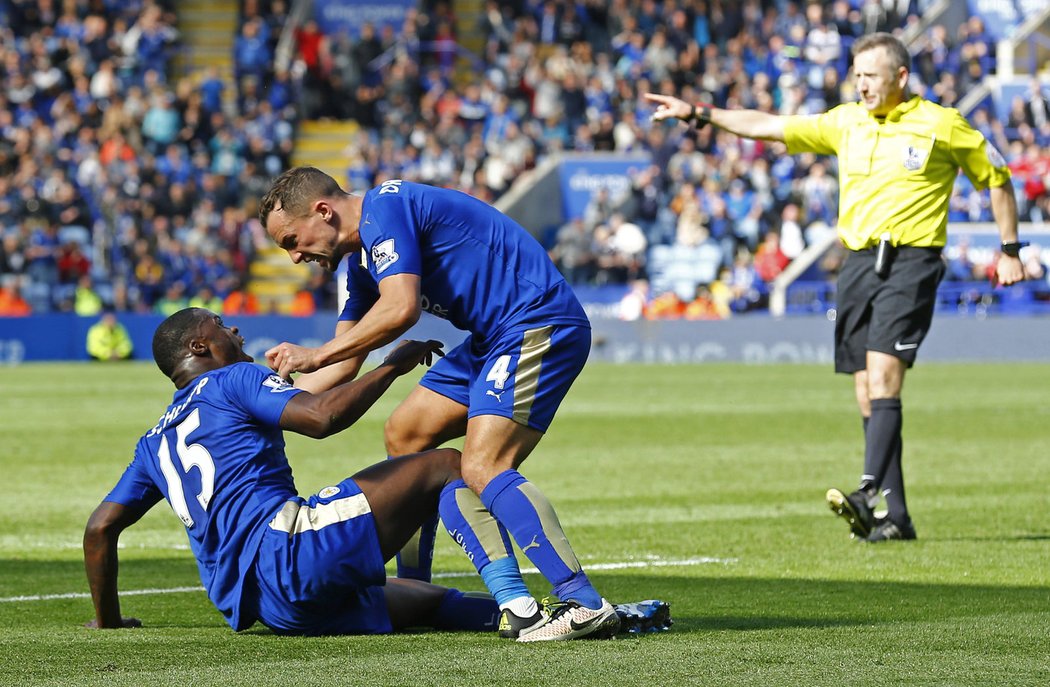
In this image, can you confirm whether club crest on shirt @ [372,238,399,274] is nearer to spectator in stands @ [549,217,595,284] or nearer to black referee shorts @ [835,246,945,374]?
black referee shorts @ [835,246,945,374]

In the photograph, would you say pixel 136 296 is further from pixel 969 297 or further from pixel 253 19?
pixel 969 297

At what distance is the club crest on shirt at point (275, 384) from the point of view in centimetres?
532

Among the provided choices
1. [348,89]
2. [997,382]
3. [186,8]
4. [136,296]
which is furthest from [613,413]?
[186,8]

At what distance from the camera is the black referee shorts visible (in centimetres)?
868

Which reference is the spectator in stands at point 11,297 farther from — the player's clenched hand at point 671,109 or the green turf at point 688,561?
the player's clenched hand at point 671,109

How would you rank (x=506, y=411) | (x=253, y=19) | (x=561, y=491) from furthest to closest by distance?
(x=253, y=19) < (x=561, y=491) < (x=506, y=411)

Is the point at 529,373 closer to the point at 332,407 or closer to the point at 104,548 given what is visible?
the point at 332,407

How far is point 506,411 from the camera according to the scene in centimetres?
554

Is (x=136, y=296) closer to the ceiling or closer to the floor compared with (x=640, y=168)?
closer to the floor

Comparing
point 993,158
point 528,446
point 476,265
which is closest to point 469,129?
point 993,158

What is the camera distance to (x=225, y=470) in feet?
17.8

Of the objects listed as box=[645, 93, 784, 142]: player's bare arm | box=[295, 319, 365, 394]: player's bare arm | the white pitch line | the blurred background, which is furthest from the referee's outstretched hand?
the blurred background

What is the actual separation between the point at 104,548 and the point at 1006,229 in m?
4.85

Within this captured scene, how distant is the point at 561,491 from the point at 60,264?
21038 mm
